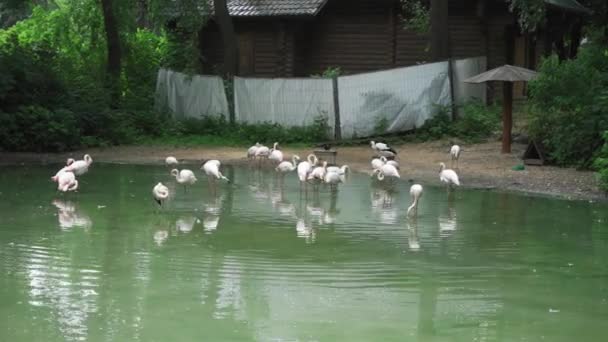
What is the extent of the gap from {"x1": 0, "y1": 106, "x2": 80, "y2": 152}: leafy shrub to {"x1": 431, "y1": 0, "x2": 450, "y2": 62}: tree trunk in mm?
9734

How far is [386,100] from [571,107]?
615cm

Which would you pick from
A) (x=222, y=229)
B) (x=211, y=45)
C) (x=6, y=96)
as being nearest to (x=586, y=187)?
(x=222, y=229)

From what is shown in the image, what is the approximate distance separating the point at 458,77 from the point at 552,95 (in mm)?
5624

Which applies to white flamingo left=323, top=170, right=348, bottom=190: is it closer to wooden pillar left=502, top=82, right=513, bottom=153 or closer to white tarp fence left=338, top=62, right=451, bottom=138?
wooden pillar left=502, top=82, right=513, bottom=153

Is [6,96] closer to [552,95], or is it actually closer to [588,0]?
[552,95]

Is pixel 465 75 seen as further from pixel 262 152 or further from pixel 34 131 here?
pixel 34 131

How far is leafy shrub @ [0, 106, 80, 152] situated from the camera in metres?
22.1

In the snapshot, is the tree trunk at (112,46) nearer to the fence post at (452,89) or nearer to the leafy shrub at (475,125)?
the fence post at (452,89)

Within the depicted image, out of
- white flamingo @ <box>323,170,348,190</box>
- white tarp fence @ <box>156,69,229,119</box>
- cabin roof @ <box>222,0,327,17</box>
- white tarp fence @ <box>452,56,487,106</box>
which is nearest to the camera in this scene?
white flamingo @ <box>323,170,348,190</box>

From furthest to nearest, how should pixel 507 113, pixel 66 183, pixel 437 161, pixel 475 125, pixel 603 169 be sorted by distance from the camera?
pixel 475 125
pixel 507 113
pixel 437 161
pixel 603 169
pixel 66 183

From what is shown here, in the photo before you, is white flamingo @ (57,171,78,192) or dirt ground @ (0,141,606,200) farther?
dirt ground @ (0,141,606,200)

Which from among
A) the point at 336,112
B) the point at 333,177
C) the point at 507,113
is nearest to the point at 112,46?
the point at 336,112

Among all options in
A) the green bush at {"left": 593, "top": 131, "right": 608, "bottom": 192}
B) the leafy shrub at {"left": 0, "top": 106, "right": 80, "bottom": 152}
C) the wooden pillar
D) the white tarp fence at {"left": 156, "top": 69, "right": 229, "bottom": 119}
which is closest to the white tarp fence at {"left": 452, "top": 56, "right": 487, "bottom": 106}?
the wooden pillar

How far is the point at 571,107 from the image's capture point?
63.2 ft
